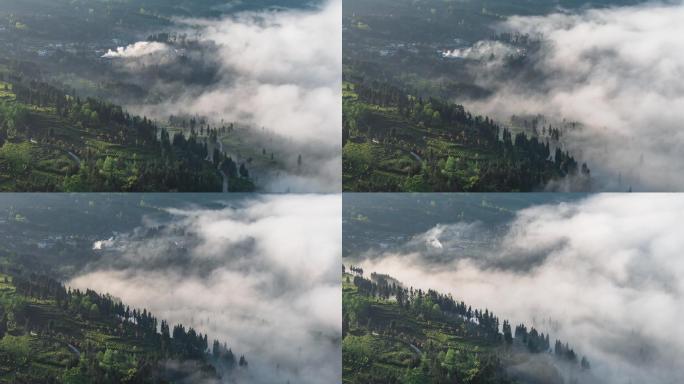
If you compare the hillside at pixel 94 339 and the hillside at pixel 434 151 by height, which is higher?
the hillside at pixel 434 151

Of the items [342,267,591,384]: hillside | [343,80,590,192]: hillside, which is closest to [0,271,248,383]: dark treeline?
[342,267,591,384]: hillside

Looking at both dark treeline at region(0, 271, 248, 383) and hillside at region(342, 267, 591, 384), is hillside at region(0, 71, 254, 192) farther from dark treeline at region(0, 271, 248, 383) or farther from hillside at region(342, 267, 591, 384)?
hillside at region(342, 267, 591, 384)

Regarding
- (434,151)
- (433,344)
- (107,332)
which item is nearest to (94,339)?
(107,332)

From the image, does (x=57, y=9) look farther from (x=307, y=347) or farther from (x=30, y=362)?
(x=307, y=347)

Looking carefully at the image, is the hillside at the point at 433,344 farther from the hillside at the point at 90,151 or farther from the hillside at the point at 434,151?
the hillside at the point at 90,151

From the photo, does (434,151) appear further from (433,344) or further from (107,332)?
(107,332)

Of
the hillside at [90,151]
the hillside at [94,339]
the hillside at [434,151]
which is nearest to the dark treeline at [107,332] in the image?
the hillside at [94,339]
